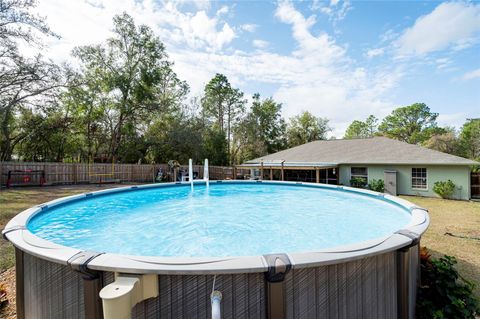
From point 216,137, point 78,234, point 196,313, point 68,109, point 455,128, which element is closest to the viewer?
point 196,313

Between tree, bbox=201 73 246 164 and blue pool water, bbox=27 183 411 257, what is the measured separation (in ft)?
76.2

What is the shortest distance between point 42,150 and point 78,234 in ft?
75.0

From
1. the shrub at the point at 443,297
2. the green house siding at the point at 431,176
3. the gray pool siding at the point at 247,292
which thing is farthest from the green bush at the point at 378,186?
the gray pool siding at the point at 247,292

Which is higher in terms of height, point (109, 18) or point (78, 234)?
point (109, 18)

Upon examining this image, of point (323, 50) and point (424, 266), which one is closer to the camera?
point (424, 266)

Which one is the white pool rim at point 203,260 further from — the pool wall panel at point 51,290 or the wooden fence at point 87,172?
the wooden fence at point 87,172

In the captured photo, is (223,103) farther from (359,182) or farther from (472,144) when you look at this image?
→ (472,144)

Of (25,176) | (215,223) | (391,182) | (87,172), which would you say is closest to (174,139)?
(87,172)

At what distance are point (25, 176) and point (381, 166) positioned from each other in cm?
2300

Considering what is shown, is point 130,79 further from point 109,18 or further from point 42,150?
point 42,150

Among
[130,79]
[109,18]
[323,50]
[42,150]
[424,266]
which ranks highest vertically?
[109,18]

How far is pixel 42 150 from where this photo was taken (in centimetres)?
2256

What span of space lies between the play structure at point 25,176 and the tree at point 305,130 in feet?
90.3

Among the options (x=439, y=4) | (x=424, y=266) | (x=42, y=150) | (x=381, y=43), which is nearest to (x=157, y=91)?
(x=42, y=150)
